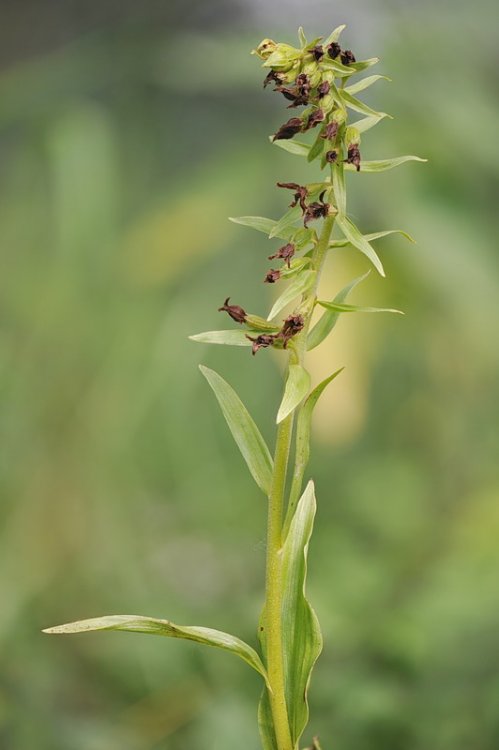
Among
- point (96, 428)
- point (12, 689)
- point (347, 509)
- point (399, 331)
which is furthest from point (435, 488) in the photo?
point (12, 689)

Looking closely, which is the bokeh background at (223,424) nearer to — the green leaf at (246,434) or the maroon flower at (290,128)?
the green leaf at (246,434)

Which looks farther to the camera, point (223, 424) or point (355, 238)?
point (223, 424)

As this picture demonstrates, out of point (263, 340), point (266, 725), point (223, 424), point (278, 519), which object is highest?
point (223, 424)

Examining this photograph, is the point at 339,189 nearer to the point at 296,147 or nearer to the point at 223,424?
the point at 296,147

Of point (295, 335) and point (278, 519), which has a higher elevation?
point (295, 335)

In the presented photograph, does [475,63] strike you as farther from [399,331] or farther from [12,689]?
[12,689]

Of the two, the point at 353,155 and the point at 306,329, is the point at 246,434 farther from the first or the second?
the point at 353,155

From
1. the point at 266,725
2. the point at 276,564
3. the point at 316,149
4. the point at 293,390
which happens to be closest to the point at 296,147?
the point at 316,149
